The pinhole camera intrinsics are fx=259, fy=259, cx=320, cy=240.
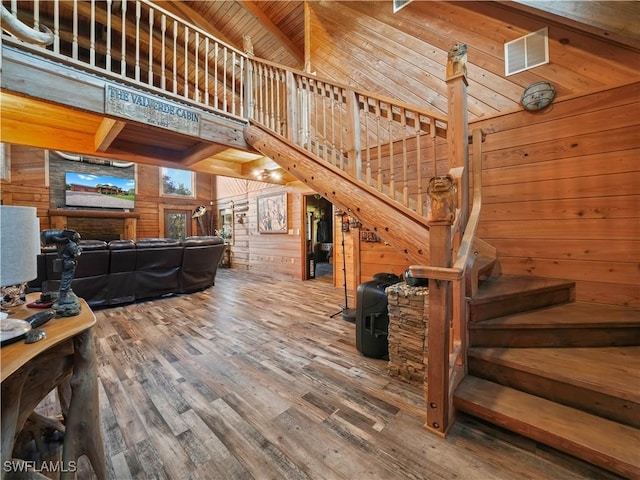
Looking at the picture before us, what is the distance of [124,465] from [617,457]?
2.22 metres

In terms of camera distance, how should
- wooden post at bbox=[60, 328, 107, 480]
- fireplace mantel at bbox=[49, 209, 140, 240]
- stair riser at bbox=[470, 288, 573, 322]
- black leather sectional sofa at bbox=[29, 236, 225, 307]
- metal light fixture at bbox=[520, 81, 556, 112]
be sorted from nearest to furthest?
1. wooden post at bbox=[60, 328, 107, 480]
2. stair riser at bbox=[470, 288, 573, 322]
3. metal light fixture at bbox=[520, 81, 556, 112]
4. black leather sectional sofa at bbox=[29, 236, 225, 307]
5. fireplace mantel at bbox=[49, 209, 140, 240]

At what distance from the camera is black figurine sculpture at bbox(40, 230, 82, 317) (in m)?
1.14

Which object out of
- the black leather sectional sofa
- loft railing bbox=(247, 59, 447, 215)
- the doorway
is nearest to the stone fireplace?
the black leather sectional sofa

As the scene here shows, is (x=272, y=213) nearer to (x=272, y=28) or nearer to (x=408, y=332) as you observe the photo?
(x=272, y=28)

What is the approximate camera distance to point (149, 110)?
286cm

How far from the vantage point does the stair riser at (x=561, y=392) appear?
1241 millimetres

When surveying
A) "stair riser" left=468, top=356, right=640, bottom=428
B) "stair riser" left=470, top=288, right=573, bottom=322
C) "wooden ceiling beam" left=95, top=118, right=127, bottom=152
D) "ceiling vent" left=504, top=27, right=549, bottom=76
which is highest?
"ceiling vent" left=504, top=27, right=549, bottom=76

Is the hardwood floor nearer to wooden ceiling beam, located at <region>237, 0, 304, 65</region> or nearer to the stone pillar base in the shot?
the stone pillar base

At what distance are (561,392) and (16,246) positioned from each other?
2504 millimetres

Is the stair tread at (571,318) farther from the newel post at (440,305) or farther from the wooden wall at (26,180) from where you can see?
the wooden wall at (26,180)

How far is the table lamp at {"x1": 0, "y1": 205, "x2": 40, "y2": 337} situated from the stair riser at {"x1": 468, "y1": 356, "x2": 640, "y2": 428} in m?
2.25

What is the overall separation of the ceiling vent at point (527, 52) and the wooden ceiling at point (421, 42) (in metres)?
Answer: 0.05

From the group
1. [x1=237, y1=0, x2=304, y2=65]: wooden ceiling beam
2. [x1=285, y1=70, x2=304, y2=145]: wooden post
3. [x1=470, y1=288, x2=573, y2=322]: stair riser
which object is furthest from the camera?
[x1=237, y1=0, x2=304, y2=65]: wooden ceiling beam

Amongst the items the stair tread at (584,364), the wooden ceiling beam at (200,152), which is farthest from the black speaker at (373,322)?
the wooden ceiling beam at (200,152)
